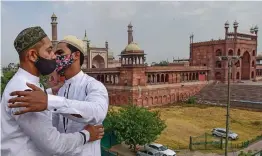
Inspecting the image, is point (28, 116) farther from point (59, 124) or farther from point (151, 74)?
point (151, 74)

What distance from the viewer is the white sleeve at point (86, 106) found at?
1692 millimetres

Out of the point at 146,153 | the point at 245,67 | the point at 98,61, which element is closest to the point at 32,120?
the point at 146,153

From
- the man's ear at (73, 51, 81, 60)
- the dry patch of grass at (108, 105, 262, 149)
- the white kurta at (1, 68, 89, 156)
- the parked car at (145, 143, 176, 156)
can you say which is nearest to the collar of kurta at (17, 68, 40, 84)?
the white kurta at (1, 68, 89, 156)

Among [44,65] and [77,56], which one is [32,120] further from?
[77,56]

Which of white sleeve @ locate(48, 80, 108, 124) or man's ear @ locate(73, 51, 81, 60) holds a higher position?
man's ear @ locate(73, 51, 81, 60)

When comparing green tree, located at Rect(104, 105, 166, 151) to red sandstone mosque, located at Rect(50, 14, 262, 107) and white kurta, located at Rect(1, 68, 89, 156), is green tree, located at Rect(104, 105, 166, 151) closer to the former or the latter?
white kurta, located at Rect(1, 68, 89, 156)

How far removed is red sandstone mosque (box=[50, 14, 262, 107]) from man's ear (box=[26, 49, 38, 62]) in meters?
26.8

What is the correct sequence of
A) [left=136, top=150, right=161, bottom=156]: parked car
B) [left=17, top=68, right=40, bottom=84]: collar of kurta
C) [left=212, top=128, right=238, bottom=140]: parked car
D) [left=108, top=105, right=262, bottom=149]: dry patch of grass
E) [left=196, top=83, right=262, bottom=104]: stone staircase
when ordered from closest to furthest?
[left=17, top=68, right=40, bottom=84]: collar of kurta → [left=136, top=150, right=161, bottom=156]: parked car → [left=212, top=128, right=238, bottom=140]: parked car → [left=108, top=105, right=262, bottom=149]: dry patch of grass → [left=196, top=83, right=262, bottom=104]: stone staircase

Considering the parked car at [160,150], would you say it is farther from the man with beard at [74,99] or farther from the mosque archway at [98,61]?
the mosque archway at [98,61]

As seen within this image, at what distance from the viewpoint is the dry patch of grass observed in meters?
18.7

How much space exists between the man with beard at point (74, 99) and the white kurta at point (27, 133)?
11 centimetres

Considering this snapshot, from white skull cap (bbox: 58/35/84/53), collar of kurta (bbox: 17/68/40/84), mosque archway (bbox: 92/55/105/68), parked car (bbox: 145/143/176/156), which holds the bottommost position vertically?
parked car (bbox: 145/143/176/156)

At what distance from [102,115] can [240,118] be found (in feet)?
83.7

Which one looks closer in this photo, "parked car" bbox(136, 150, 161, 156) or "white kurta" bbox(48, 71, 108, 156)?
"white kurta" bbox(48, 71, 108, 156)
